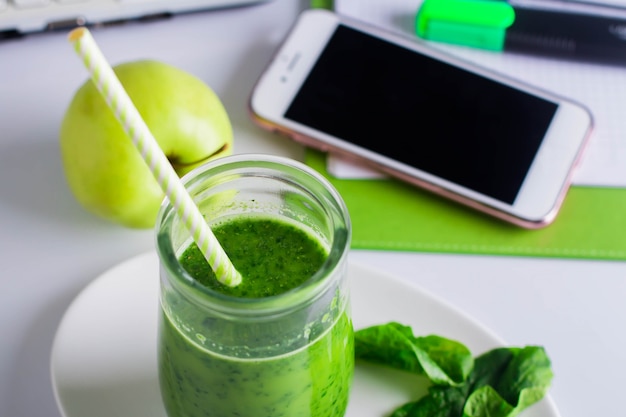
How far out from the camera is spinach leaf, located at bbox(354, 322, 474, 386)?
640 mm

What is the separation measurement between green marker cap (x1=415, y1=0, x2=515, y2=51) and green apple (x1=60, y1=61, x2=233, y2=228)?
325 mm

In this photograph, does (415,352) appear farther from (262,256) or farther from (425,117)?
(425,117)

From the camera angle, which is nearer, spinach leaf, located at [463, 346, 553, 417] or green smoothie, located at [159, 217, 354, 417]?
green smoothie, located at [159, 217, 354, 417]

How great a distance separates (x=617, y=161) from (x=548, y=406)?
0.34 metres

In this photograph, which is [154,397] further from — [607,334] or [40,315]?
[607,334]

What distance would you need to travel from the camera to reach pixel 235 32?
3.18 ft

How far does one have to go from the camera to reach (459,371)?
2.12 feet

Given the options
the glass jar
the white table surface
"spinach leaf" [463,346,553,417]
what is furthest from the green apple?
"spinach leaf" [463,346,553,417]

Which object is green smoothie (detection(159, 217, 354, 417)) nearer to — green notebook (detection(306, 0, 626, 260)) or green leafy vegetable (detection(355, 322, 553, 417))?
green leafy vegetable (detection(355, 322, 553, 417))

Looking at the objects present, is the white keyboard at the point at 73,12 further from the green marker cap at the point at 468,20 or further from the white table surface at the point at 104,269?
the green marker cap at the point at 468,20

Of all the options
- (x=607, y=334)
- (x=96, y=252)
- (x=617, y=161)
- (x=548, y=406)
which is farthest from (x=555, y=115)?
(x=96, y=252)

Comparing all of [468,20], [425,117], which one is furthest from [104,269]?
[468,20]

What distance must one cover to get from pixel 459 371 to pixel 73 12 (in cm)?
59

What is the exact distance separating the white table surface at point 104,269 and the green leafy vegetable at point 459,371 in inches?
2.6
